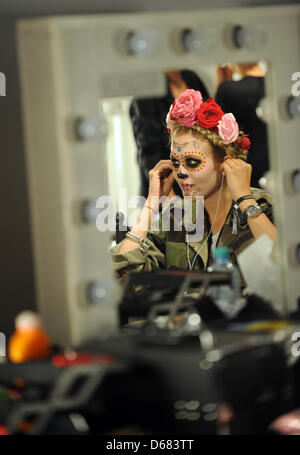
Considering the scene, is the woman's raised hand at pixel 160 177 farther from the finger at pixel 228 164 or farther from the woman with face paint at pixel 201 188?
A: the finger at pixel 228 164

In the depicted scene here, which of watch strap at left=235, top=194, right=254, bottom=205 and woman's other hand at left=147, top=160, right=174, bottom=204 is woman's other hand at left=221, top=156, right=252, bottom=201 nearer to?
watch strap at left=235, top=194, right=254, bottom=205

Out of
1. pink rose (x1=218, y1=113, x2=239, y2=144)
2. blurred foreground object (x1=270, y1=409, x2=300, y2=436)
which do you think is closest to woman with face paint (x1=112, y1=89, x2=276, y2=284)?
pink rose (x1=218, y1=113, x2=239, y2=144)

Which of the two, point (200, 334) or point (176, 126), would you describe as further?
point (176, 126)

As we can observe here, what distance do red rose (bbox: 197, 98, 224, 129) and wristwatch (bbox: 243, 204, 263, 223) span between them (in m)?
0.21

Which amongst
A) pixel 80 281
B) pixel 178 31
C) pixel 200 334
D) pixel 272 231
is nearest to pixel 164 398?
pixel 200 334

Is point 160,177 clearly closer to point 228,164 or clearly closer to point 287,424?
point 228,164

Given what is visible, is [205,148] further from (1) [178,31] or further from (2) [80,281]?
(2) [80,281]

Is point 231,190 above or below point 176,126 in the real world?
below

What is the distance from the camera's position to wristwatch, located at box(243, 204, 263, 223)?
1.59 metres

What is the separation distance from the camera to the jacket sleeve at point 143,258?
1588 millimetres

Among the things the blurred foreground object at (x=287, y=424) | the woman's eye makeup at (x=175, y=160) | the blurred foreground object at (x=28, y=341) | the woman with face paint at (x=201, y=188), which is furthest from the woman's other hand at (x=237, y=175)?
the blurred foreground object at (x=28, y=341)

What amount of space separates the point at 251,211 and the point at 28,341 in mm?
670

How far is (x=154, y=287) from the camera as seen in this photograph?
1392mm

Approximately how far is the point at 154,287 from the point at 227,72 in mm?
506
